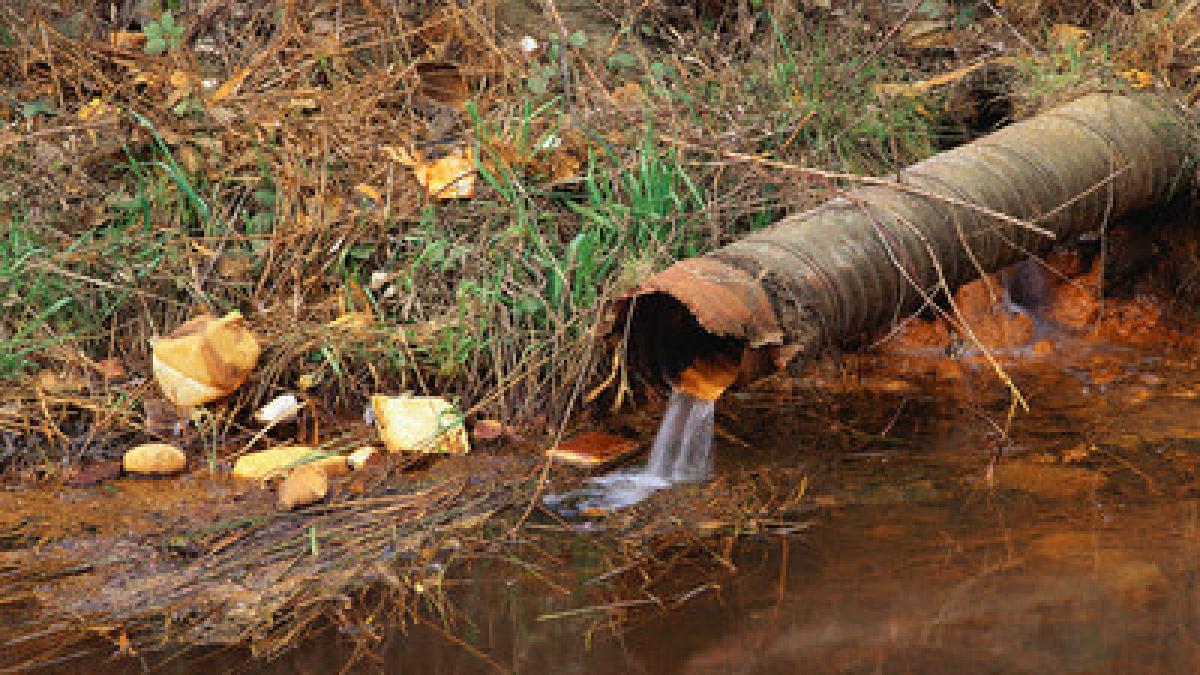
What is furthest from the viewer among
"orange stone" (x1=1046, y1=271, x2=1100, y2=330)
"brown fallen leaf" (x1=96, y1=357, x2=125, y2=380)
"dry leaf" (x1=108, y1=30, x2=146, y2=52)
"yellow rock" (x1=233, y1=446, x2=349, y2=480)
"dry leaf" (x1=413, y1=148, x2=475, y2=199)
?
"dry leaf" (x1=108, y1=30, x2=146, y2=52)

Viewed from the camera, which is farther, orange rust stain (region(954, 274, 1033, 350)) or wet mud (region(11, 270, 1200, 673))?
orange rust stain (region(954, 274, 1033, 350))

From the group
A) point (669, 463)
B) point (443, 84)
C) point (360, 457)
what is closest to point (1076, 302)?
point (669, 463)

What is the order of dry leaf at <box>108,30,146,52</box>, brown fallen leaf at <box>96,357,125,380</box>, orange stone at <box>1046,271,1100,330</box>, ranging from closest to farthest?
1. brown fallen leaf at <box>96,357,125,380</box>
2. orange stone at <box>1046,271,1100,330</box>
3. dry leaf at <box>108,30,146,52</box>

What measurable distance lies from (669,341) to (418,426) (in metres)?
0.70

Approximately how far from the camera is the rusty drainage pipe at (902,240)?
10.1 ft

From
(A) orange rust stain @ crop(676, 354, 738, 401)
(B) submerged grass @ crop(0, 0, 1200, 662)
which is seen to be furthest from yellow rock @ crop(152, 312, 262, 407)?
(A) orange rust stain @ crop(676, 354, 738, 401)

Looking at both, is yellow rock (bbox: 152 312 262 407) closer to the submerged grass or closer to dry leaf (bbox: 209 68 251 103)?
the submerged grass

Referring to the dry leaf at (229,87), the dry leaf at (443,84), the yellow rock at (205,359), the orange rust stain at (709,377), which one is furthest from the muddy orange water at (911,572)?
the dry leaf at (229,87)

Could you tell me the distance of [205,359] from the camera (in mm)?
3527

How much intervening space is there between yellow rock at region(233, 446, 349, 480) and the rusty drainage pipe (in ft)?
2.61

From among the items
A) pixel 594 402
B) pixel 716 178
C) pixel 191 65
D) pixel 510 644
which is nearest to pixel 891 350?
pixel 716 178

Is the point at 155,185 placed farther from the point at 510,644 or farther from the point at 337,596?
the point at 510,644

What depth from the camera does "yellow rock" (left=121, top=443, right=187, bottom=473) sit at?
3467mm

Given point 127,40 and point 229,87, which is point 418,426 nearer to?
point 229,87
